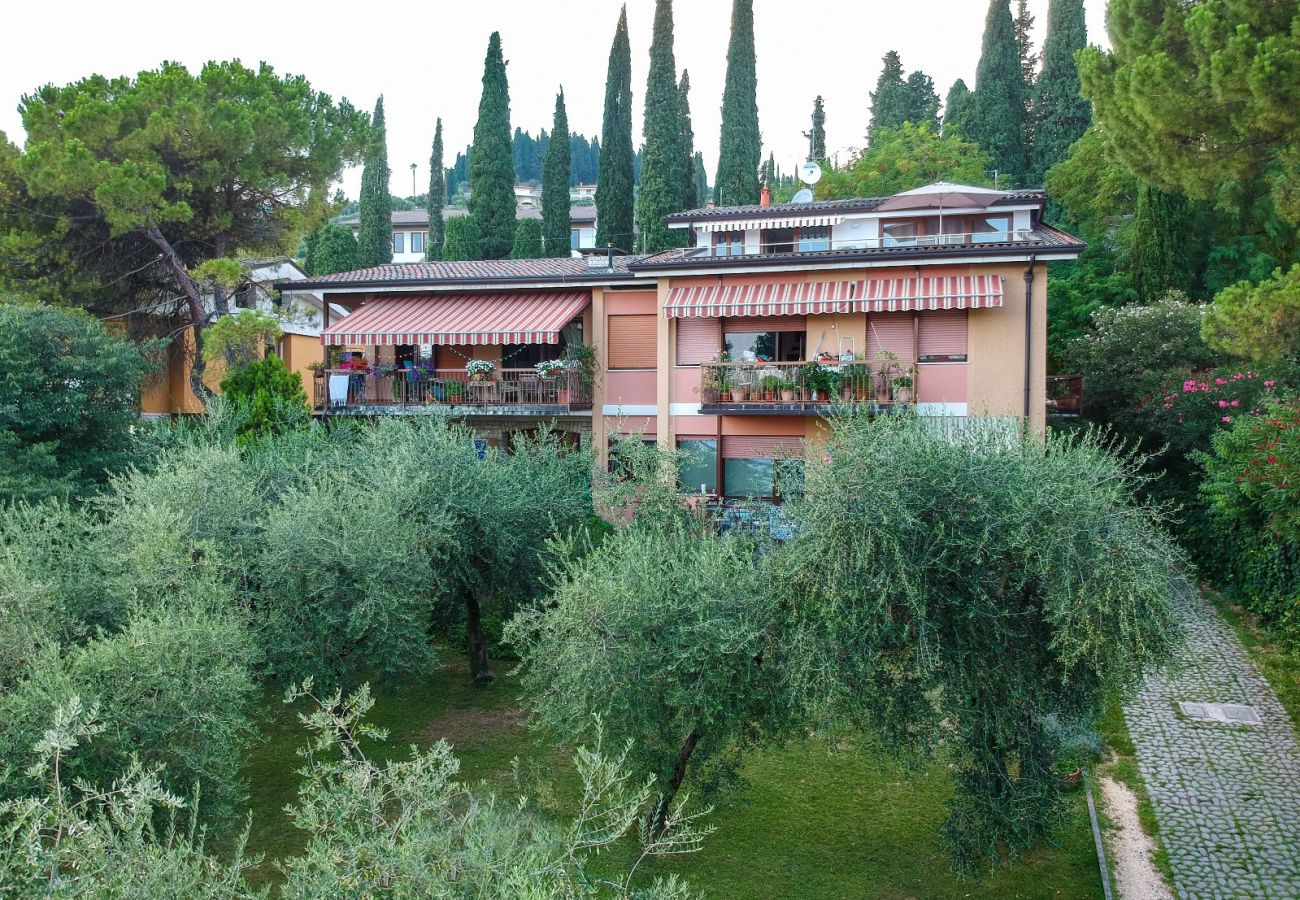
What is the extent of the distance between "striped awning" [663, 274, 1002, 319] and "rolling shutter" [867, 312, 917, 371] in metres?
0.76

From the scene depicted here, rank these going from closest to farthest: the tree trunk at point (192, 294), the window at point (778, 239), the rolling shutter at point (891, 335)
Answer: the rolling shutter at point (891, 335) → the window at point (778, 239) → the tree trunk at point (192, 294)

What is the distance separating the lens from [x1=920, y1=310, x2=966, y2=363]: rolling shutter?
2309cm

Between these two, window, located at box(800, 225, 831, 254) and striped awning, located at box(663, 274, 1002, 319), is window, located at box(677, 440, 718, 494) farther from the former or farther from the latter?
window, located at box(800, 225, 831, 254)

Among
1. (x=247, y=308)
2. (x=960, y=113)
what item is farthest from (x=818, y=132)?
(x=247, y=308)

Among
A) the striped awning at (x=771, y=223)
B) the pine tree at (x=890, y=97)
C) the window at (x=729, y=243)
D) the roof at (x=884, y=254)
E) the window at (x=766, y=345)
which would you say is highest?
the pine tree at (x=890, y=97)

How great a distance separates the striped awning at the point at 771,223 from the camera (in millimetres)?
26156

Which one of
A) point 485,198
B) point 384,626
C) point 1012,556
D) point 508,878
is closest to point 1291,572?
point 1012,556

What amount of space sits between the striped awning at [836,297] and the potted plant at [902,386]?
1.60 meters

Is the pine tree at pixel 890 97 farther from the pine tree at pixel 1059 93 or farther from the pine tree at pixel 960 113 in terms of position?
the pine tree at pixel 1059 93

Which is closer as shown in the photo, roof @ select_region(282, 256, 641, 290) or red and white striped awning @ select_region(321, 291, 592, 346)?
red and white striped awning @ select_region(321, 291, 592, 346)

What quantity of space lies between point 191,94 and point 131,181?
3.72 meters

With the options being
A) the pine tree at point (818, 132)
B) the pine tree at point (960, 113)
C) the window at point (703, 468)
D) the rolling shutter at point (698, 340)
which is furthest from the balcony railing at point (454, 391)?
the pine tree at point (818, 132)

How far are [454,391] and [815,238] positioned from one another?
35.8ft

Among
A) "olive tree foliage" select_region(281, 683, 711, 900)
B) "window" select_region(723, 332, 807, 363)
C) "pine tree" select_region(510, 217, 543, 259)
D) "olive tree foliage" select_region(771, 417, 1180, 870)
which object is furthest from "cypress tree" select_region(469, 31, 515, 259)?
"olive tree foliage" select_region(281, 683, 711, 900)
